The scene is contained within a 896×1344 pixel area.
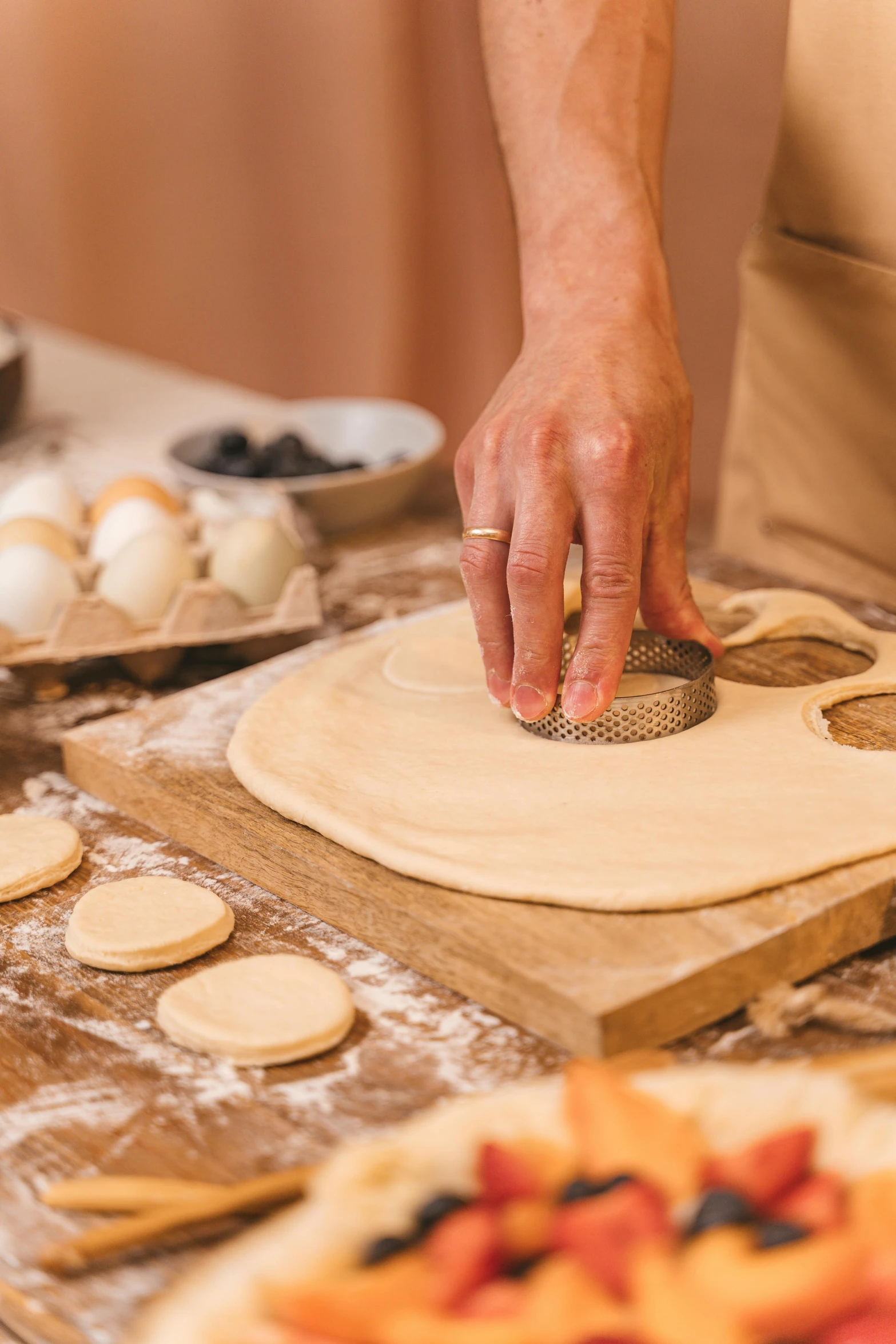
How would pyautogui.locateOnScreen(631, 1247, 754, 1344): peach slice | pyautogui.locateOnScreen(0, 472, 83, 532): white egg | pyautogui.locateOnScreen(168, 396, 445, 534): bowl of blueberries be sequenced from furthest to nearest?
pyautogui.locateOnScreen(168, 396, 445, 534): bowl of blueberries, pyautogui.locateOnScreen(0, 472, 83, 532): white egg, pyautogui.locateOnScreen(631, 1247, 754, 1344): peach slice

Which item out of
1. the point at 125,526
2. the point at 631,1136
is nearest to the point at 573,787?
the point at 631,1136

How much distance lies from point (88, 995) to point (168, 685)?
61 cm

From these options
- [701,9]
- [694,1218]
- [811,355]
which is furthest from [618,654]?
[701,9]

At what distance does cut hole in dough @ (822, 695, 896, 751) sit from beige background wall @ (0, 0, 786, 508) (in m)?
2.55

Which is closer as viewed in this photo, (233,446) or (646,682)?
(646,682)

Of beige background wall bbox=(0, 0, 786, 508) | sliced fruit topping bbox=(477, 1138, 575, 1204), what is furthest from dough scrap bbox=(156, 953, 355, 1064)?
beige background wall bbox=(0, 0, 786, 508)

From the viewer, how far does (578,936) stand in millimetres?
950

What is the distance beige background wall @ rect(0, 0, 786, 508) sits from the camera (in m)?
4.30

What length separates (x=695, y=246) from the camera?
352 centimetres

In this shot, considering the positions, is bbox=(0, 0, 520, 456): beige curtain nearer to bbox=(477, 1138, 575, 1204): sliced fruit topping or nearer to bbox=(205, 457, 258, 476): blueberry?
bbox=(205, 457, 258, 476): blueberry

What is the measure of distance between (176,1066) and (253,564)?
0.77 metres

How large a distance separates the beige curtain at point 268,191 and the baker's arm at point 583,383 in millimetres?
2721

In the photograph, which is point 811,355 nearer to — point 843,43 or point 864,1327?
point 843,43

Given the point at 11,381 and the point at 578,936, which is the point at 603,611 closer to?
the point at 578,936
